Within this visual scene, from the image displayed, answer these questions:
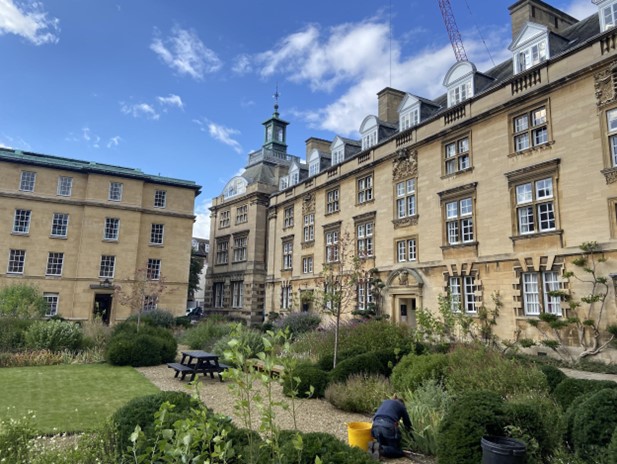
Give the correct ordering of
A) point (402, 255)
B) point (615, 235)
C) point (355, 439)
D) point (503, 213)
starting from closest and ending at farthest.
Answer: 1. point (355, 439)
2. point (615, 235)
3. point (503, 213)
4. point (402, 255)

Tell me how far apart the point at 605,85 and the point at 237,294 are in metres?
32.2

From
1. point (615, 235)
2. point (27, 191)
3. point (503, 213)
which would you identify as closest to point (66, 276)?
point (27, 191)

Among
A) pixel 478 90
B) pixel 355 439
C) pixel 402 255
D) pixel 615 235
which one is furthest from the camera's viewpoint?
pixel 402 255

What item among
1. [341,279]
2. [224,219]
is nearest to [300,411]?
[341,279]

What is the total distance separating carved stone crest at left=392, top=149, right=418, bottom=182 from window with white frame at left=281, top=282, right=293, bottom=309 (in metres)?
13.5

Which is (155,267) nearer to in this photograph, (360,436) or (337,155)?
(337,155)

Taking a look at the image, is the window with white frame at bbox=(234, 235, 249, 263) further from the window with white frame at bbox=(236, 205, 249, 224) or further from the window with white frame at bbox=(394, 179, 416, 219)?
the window with white frame at bbox=(394, 179, 416, 219)

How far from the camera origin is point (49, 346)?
51.9 feet

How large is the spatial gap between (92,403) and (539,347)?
14776mm

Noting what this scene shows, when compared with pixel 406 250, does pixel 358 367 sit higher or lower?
lower

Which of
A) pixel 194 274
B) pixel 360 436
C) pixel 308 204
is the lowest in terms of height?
pixel 360 436

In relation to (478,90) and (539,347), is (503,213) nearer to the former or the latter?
(539,347)

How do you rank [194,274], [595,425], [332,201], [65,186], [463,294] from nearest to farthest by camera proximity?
[595,425] < [463,294] < [332,201] < [65,186] < [194,274]

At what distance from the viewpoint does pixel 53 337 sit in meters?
15.9
